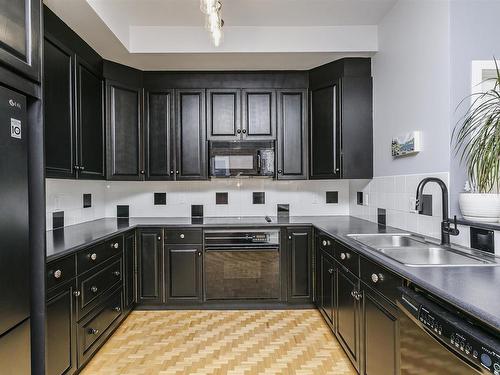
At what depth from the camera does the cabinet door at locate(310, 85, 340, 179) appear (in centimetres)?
298

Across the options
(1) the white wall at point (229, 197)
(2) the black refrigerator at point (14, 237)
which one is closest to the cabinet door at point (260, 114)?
(1) the white wall at point (229, 197)

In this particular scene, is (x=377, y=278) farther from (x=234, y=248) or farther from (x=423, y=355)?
(x=234, y=248)

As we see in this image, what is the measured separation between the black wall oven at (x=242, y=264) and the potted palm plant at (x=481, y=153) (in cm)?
161

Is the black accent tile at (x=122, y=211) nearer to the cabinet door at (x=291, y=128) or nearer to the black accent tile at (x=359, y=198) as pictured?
the cabinet door at (x=291, y=128)

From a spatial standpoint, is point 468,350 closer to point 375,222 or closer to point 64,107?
point 375,222

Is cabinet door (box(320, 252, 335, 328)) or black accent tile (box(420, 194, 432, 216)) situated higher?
black accent tile (box(420, 194, 432, 216))

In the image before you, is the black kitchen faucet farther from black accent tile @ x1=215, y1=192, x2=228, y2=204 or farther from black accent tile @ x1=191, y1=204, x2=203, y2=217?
black accent tile @ x1=191, y1=204, x2=203, y2=217

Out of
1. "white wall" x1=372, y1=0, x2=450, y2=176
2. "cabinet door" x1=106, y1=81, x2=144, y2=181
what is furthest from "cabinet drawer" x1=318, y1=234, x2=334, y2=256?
"cabinet door" x1=106, y1=81, x2=144, y2=181

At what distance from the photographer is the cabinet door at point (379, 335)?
1.47m

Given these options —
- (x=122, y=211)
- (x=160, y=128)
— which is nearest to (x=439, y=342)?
(x=160, y=128)

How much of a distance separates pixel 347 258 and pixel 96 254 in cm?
172

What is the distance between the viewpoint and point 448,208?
1.83 metres

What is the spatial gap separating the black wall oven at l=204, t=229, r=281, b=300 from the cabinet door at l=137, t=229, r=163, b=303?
0.45m

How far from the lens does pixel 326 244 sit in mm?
2551
